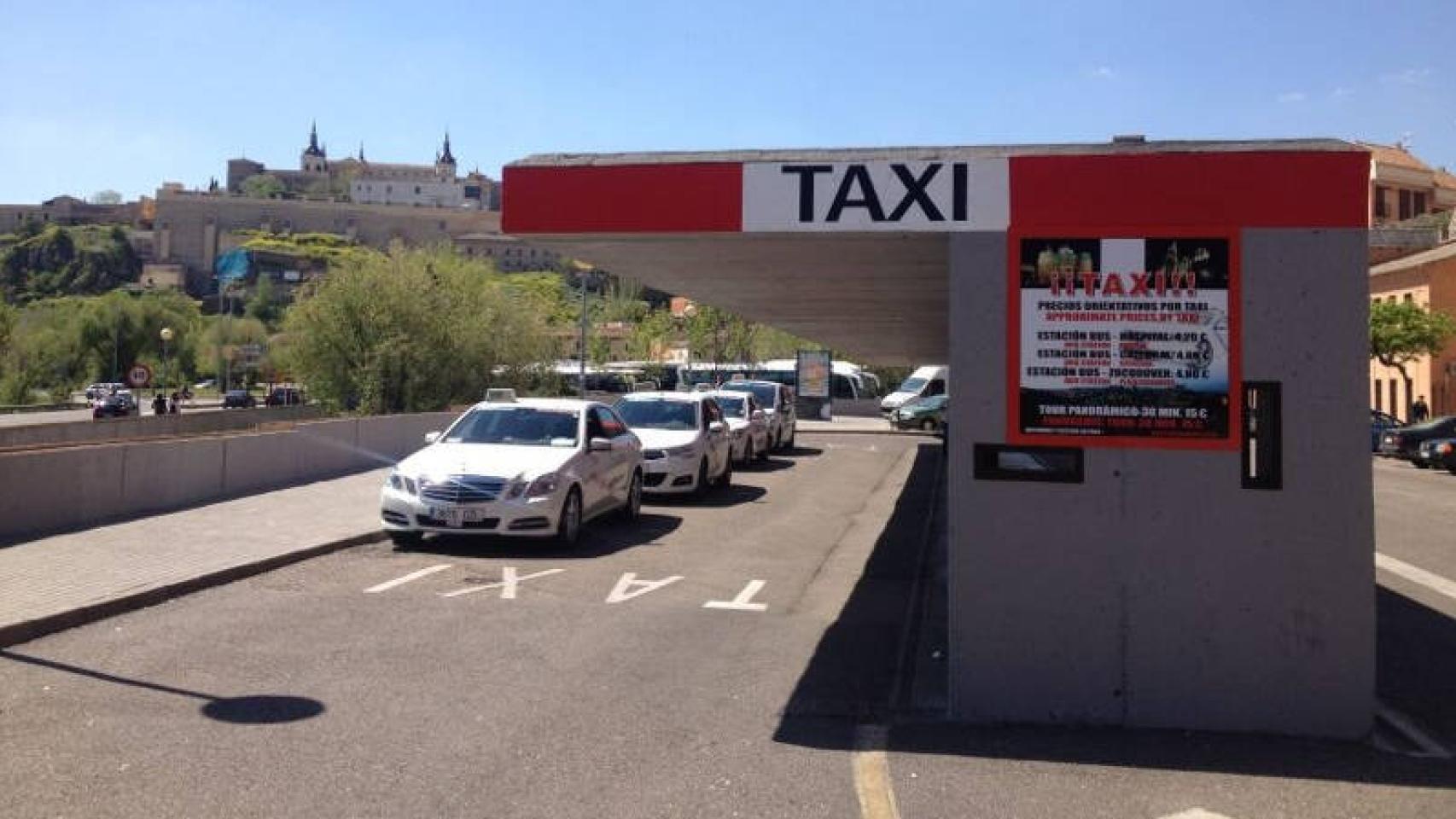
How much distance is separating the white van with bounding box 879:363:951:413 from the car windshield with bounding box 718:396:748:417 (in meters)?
20.7

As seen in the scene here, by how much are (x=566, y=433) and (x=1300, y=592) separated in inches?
329

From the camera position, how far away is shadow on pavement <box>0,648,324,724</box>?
582cm

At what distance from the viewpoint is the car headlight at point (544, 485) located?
11211mm

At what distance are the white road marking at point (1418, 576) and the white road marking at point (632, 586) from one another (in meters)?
6.06

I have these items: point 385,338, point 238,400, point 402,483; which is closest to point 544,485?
point 402,483

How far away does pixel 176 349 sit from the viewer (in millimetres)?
78562

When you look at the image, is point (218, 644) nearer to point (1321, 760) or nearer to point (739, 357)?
point (1321, 760)

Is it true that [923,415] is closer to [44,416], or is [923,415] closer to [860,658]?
[860,658]

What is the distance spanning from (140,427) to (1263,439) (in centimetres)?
2416

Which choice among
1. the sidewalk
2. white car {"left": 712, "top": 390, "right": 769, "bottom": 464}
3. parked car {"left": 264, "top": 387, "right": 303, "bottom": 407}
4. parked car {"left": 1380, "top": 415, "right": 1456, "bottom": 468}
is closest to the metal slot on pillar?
the sidewalk

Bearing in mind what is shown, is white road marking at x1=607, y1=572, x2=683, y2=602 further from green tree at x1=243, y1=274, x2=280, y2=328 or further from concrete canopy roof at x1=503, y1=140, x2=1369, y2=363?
green tree at x1=243, y1=274, x2=280, y2=328

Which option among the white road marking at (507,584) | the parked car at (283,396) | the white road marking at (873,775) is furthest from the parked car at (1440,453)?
the parked car at (283,396)

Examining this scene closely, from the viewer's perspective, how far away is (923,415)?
39.0m

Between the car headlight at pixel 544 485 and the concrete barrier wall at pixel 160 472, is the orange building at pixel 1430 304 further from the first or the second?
the car headlight at pixel 544 485
